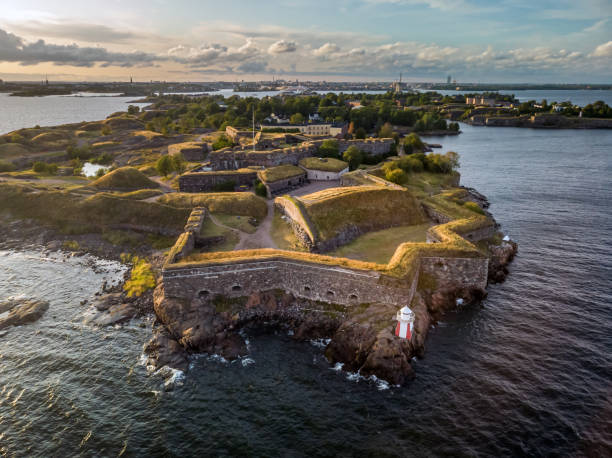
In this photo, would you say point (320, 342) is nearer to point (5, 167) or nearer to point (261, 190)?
point (261, 190)

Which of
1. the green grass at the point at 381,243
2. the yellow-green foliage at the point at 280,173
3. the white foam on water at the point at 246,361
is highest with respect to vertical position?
the yellow-green foliage at the point at 280,173

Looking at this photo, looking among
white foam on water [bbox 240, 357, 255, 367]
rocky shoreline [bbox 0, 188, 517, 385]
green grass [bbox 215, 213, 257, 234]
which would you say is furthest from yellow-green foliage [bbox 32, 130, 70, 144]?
white foam on water [bbox 240, 357, 255, 367]

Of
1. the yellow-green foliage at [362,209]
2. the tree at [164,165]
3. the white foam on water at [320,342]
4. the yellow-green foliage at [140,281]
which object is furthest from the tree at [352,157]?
the white foam on water at [320,342]

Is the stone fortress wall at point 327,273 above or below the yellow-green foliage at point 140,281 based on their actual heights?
above

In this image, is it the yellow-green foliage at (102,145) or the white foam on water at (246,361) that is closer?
the white foam on water at (246,361)

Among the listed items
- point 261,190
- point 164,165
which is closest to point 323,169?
point 261,190

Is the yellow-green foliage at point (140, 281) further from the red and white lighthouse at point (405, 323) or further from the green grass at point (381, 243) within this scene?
the red and white lighthouse at point (405, 323)

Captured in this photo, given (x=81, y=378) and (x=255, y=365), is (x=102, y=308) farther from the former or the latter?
(x=255, y=365)
